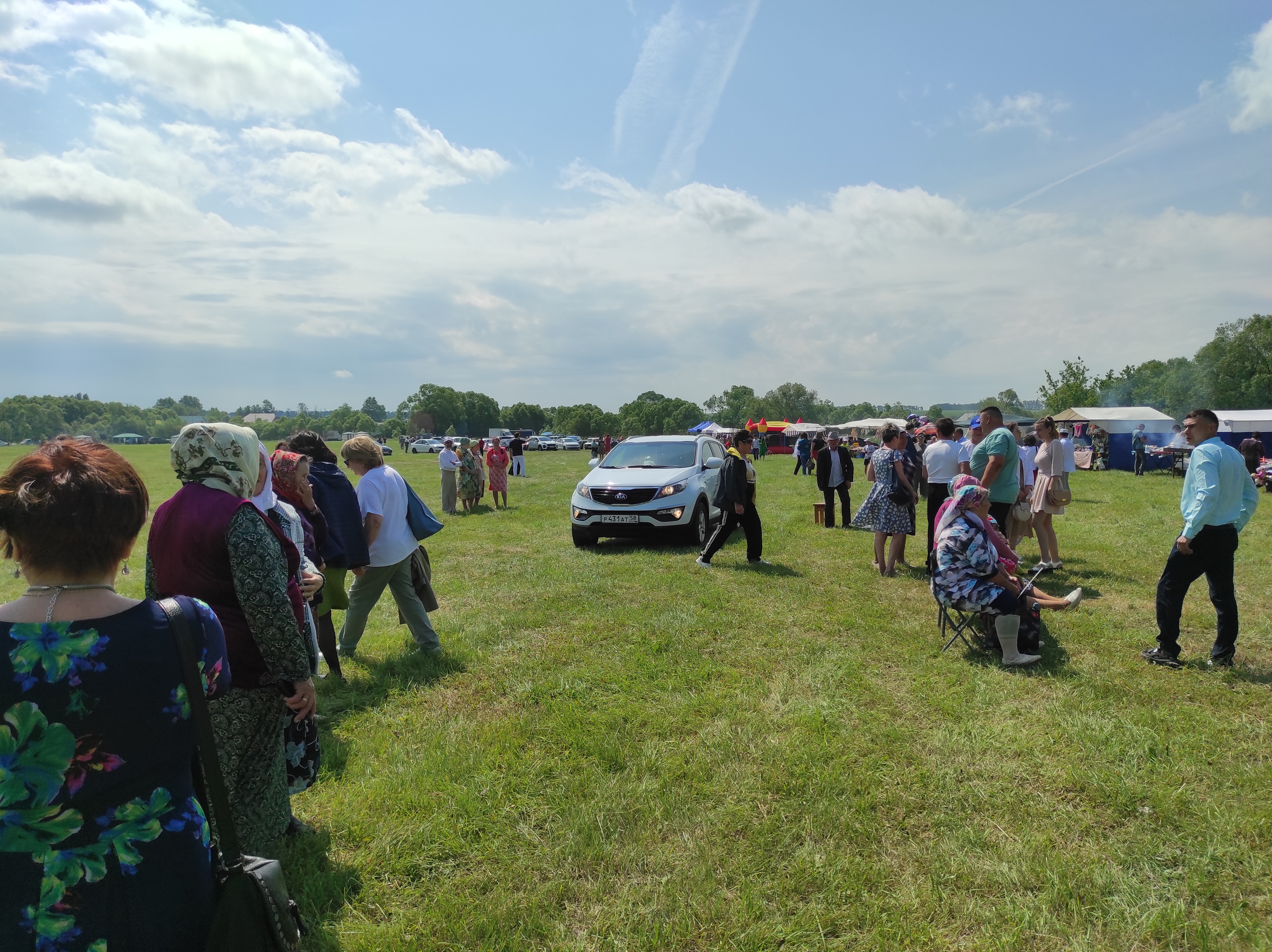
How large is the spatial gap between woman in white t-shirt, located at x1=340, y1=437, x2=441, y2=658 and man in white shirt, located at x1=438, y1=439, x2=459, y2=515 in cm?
1002

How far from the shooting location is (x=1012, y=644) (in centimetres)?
545

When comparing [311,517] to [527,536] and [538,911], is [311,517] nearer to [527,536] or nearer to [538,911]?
[538,911]

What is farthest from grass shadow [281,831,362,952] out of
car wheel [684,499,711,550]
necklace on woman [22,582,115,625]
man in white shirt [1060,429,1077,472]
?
man in white shirt [1060,429,1077,472]

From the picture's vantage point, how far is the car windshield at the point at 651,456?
36.8 feet

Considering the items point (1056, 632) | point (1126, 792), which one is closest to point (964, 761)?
point (1126, 792)

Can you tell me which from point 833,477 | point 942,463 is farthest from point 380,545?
point 833,477

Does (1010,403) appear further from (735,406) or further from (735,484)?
(735,484)

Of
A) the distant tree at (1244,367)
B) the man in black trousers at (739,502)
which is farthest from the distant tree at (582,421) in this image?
the man in black trousers at (739,502)

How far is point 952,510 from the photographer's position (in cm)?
580

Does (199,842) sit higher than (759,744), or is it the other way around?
(199,842)

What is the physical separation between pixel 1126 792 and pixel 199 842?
4.03 meters

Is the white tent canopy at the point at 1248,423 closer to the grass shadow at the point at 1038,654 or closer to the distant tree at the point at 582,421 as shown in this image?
the grass shadow at the point at 1038,654

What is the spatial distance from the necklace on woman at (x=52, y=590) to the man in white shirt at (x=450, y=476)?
14.2m

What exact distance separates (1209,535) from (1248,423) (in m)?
35.0
